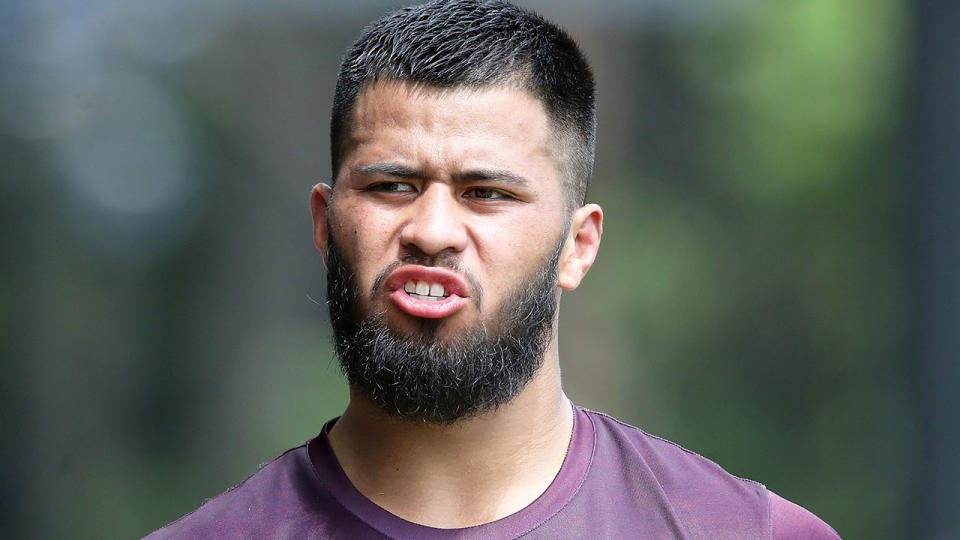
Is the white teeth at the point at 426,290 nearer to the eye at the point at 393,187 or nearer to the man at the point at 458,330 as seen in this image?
the man at the point at 458,330

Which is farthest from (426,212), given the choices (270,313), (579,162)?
(270,313)

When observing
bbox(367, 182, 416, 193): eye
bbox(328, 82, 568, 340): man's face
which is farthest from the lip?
bbox(367, 182, 416, 193): eye

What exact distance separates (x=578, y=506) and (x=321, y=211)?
91 centimetres

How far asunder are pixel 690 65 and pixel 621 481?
129 inches

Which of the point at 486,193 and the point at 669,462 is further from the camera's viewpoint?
the point at 669,462

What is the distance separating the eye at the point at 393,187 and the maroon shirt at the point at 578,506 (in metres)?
0.60

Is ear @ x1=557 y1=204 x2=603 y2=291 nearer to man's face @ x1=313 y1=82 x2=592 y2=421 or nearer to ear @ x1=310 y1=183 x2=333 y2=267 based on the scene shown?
man's face @ x1=313 y1=82 x2=592 y2=421

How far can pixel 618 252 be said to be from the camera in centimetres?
533

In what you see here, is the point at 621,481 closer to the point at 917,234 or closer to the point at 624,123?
the point at 624,123

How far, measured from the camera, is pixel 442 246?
234 centimetres

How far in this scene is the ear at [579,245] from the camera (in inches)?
104

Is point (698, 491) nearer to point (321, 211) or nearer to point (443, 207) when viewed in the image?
point (443, 207)

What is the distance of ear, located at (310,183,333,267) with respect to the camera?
8.68 feet

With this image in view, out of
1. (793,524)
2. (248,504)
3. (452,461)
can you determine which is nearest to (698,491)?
(793,524)
